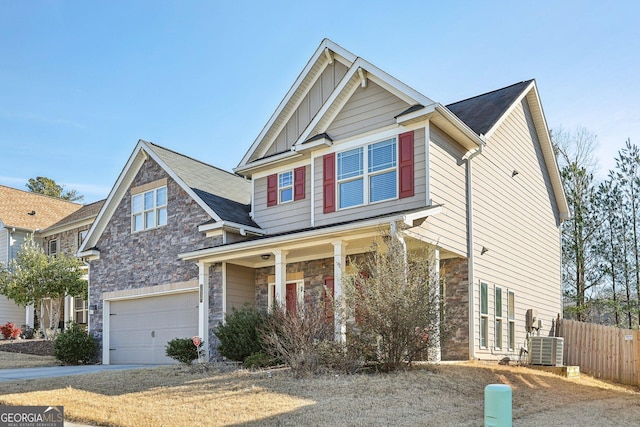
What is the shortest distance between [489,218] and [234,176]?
9864 mm

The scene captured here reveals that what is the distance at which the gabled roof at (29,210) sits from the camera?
1321 inches

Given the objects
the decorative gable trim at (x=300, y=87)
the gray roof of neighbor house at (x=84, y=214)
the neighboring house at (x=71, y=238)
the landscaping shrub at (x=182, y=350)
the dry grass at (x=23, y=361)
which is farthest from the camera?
the gray roof of neighbor house at (x=84, y=214)

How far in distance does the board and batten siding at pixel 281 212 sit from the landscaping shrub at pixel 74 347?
6.88m

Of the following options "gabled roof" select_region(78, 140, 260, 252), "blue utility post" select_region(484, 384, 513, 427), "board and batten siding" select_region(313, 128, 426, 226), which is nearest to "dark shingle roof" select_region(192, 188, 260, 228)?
"gabled roof" select_region(78, 140, 260, 252)

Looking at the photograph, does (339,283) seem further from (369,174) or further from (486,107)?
(486,107)

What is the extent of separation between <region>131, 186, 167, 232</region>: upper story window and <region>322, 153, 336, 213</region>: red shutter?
5.87m

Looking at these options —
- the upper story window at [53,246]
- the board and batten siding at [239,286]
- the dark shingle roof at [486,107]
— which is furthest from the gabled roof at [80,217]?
the dark shingle roof at [486,107]

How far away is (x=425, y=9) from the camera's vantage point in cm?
1287

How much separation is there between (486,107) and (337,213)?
20.5ft

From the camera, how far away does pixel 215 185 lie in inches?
810

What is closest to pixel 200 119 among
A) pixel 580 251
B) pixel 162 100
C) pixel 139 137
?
pixel 162 100

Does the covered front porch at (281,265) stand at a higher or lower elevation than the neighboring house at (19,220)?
lower

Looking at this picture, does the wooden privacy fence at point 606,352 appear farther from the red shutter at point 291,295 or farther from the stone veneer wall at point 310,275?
the red shutter at point 291,295

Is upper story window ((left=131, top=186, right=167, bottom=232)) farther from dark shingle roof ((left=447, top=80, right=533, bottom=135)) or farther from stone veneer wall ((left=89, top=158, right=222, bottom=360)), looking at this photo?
dark shingle roof ((left=447, top=80, right=533, bottom=135))
